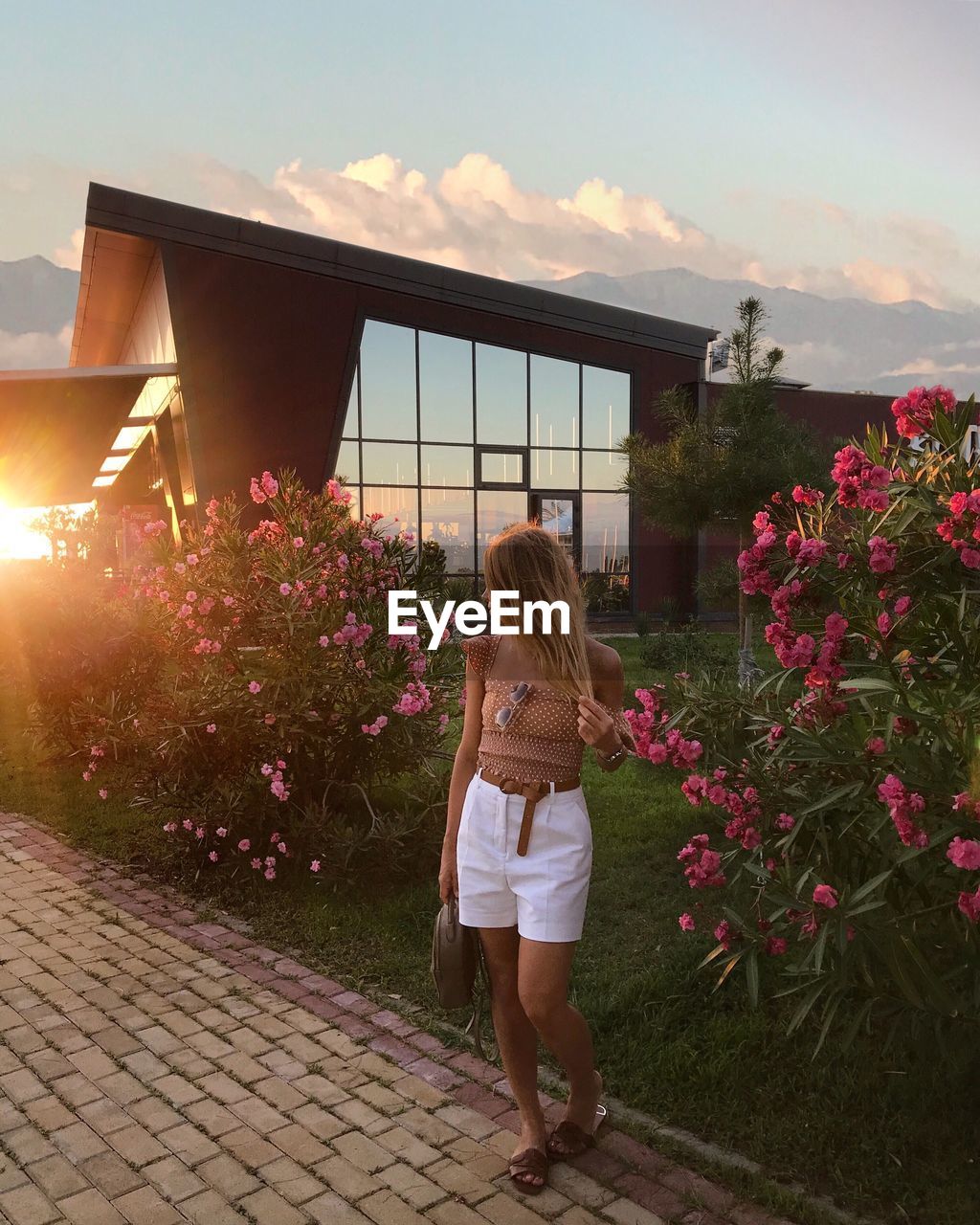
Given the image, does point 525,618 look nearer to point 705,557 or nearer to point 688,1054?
point 688,1054

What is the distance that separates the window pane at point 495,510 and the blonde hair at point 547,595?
61.4ft

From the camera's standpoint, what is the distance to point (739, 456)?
515 inches

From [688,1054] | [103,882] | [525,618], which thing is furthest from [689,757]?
[103,882]

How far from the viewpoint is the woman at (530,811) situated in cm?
284

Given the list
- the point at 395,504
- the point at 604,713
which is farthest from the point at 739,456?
the point at 604,713

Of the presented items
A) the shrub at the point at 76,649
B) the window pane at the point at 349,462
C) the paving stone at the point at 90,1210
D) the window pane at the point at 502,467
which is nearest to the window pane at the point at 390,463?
the window pane at the point at 349,462

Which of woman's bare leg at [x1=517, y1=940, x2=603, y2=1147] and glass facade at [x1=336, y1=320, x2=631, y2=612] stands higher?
glass facade at [x1=336, y1=320, x2=631, y2=612]

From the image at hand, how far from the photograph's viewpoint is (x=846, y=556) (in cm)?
305

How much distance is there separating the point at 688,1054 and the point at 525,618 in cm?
191

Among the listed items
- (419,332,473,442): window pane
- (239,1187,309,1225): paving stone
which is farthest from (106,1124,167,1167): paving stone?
(419,332,473,442): window pane

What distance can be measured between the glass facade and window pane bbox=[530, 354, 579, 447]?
0.08 feet

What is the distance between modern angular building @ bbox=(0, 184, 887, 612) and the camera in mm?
18188

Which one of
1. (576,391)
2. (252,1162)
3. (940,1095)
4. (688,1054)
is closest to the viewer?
(252,1162)

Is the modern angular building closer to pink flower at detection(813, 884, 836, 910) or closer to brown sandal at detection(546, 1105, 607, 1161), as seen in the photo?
brown sandal at detection(546, 1105, 607, 1161)
